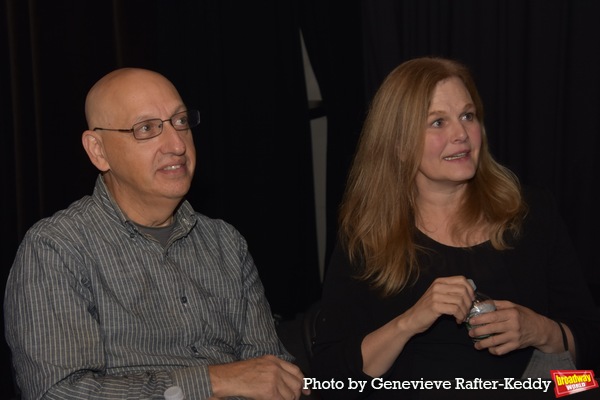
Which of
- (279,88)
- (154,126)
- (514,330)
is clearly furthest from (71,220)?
(279,88)

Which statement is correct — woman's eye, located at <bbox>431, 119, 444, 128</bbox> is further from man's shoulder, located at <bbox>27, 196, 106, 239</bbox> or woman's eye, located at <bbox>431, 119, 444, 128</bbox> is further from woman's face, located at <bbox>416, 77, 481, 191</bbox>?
man's shoulder, located at <bbox>27, 196, 106, 239</bbox>

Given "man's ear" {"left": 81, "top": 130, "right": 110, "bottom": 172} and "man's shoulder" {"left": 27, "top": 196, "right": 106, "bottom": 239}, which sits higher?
"man's ear" {"left": 81, "top": 130, "right": 110, "bottom": 172}

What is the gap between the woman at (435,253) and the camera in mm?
2279

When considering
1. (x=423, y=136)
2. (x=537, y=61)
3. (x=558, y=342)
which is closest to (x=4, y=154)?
(x=423, y=136)

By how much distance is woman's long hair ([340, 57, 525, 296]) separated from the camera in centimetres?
241

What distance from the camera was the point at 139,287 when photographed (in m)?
2.13

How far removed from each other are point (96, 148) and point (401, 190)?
984 mm

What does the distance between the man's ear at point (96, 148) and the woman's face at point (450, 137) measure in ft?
3.25

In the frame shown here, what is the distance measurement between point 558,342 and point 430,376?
0.39 m

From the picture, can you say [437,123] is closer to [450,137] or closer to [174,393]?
[450,137]

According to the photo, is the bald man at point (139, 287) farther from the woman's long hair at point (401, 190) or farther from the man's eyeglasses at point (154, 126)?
the woman's long hair at point (401, 190)

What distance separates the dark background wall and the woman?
4.92 ft

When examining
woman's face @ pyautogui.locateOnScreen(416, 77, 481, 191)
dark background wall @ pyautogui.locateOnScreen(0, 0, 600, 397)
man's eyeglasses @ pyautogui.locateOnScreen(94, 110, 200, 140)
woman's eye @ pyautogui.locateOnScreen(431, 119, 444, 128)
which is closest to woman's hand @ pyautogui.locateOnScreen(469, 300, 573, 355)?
woman's face @ pyautogui.locateOnScreen(416, 77, 481, 191)
